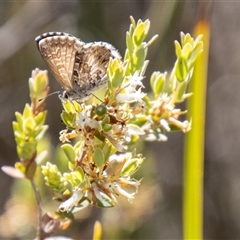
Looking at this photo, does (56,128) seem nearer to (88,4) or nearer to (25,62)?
(25,62)

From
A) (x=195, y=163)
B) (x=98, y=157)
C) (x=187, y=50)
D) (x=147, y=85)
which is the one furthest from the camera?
(x=147, y=85)

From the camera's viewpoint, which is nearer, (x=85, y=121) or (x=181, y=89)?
(x=85, y=121)

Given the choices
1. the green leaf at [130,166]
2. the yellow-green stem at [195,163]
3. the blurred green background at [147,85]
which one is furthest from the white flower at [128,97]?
the blurred green background at [147,85]

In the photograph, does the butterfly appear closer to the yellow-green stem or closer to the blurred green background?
the yellow-green stem

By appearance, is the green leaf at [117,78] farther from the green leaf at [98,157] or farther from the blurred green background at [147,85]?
the blurred green background at [147,85]

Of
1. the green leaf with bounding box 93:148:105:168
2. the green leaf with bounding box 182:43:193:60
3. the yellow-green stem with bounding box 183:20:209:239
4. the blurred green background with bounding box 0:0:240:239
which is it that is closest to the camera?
the green leaf with bounding box 93:148:105:168

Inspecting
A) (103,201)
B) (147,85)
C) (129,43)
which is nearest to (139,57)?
(129,43)

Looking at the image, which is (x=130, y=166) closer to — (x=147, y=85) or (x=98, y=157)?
(x=98, y=157)

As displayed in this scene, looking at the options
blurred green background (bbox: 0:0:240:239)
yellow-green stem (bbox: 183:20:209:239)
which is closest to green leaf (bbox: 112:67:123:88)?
yellow-green stem (bbox: 183:20:209:239)
